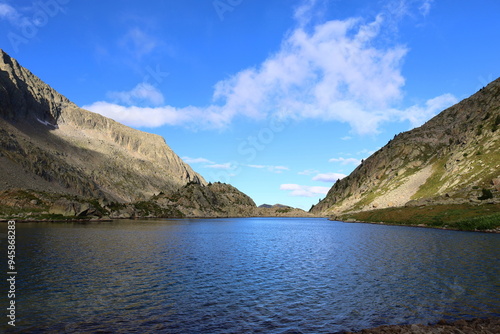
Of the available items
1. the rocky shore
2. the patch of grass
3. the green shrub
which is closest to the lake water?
the rocky shore

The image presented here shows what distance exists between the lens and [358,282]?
33.3 m

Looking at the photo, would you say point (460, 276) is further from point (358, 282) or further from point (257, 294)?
point (257, 294)

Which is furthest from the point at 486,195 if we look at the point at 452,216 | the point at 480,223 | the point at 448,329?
the point at 448,329

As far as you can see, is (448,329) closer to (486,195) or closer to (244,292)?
(244,292)

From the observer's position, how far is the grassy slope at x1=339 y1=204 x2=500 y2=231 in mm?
87675

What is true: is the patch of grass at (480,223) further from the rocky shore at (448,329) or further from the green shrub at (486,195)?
the rocky shore at (448,329)

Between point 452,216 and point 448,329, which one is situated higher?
point 452,216

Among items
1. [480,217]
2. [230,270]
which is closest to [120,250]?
[230,270]

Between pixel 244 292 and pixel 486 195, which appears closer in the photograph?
pixel 244 292

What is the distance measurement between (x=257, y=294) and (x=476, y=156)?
174 m

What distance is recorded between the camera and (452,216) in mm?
104625

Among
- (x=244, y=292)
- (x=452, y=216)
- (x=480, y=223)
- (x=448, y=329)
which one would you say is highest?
(x=452, y=216)

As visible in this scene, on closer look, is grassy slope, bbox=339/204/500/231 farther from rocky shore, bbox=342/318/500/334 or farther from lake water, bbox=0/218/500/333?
rocky shore, bbox=342/318/500/334

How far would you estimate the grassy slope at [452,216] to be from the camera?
8768cm
